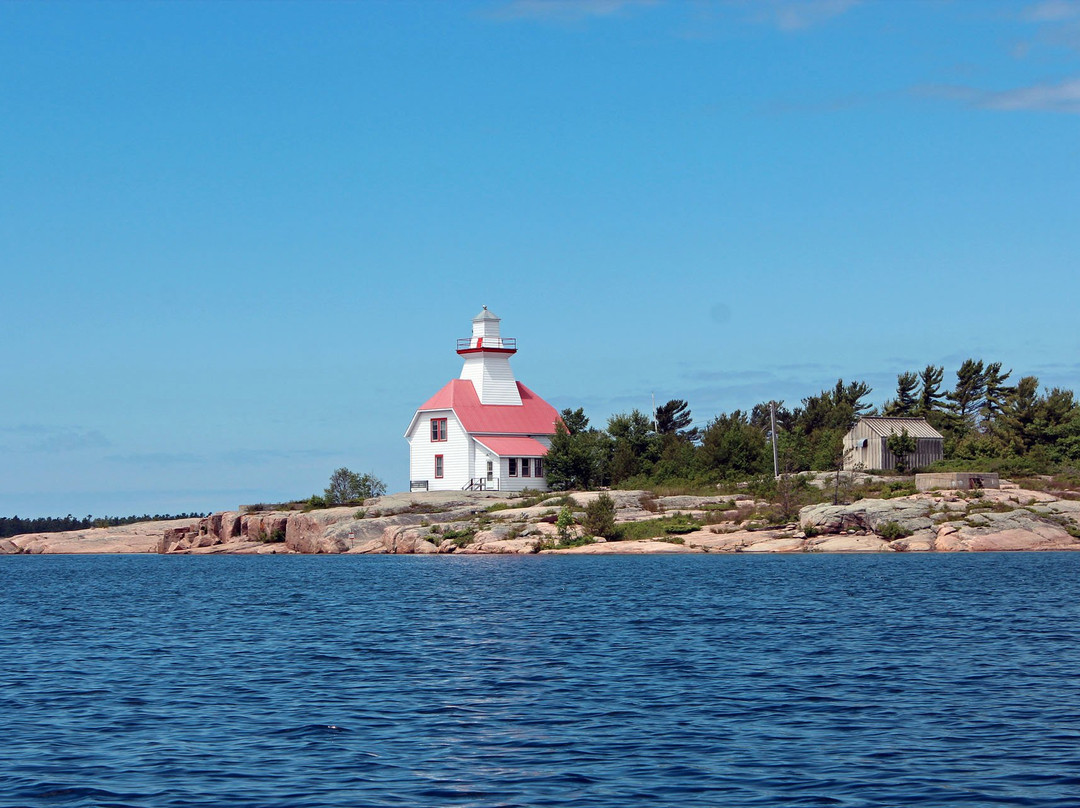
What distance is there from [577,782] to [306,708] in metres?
6.64

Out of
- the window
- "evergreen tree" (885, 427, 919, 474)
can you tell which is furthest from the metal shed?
the window

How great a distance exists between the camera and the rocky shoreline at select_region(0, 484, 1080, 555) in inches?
2301

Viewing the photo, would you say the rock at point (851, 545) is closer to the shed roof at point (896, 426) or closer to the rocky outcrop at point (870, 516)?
the rocky outcrop at point (870, 516)

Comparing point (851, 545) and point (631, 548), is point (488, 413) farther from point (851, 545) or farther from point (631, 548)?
point (851, 545)

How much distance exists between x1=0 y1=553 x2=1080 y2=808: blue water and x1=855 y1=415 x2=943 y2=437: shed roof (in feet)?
120

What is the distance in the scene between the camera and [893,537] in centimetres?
5856

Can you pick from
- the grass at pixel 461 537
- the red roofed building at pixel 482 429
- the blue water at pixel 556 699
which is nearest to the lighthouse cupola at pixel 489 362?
the red roofed building at pixel 482 429

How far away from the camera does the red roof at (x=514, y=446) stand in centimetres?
7725

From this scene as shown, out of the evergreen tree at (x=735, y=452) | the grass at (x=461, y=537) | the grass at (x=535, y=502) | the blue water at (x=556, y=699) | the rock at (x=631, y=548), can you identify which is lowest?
the blue water at (x=556, y=699)

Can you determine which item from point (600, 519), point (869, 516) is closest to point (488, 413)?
point (600, 519)

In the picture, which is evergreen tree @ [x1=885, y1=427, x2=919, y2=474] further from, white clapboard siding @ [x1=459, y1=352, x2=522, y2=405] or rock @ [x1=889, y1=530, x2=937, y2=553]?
white clapboard siding @ [x1=459, y1=352, x2=522, y2=405]

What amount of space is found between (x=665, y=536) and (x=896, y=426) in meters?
23.8

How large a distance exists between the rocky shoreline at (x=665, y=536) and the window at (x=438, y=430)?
5.97 metres

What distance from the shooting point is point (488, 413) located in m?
80.8
